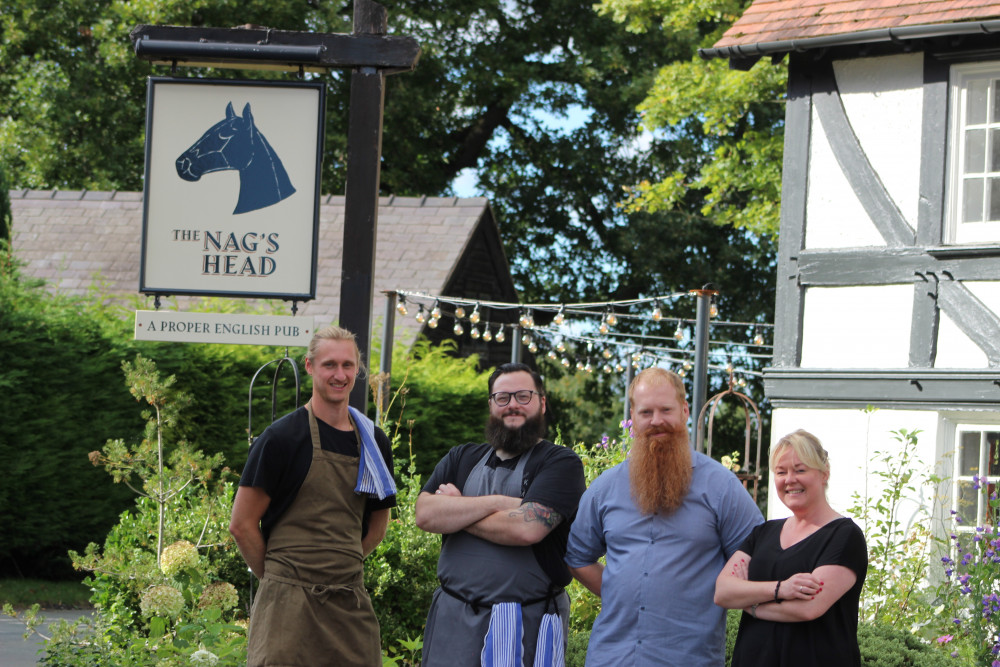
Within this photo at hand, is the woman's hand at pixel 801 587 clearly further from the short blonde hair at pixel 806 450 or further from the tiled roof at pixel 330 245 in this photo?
the tiled roof at pixel 330 245

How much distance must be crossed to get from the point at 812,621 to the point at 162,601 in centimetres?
286

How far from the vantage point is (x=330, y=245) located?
16.9m

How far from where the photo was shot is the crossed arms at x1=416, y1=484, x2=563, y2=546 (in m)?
3.87

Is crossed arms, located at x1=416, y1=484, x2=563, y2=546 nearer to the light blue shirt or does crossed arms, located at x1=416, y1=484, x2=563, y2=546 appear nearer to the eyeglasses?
the light blue shirt

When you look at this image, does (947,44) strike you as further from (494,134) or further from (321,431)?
(494,134)

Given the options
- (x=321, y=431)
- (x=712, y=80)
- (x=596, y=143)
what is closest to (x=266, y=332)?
(x=321, y=431)

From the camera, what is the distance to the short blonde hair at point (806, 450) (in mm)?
3703

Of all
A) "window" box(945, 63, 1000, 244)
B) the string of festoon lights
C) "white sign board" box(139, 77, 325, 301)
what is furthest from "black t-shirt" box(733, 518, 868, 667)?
the string of festoon lights

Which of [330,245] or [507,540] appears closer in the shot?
[507,540]

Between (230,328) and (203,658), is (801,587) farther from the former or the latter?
(230,328)

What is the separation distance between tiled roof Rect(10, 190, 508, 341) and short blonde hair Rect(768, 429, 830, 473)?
38.4 ft

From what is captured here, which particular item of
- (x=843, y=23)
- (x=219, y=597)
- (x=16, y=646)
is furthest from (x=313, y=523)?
(x=843, y=23)

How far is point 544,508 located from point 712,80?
13.4 metres

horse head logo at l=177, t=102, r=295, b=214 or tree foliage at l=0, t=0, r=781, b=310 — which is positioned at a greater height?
tree foliage at l=0, t=0, r=781, b=310
